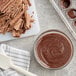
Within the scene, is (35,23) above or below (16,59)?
above

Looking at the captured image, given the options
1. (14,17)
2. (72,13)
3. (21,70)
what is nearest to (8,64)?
(21,70)

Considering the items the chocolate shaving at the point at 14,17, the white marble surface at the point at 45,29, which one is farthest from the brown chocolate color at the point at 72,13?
the chocolate shaving at the point at 14,17

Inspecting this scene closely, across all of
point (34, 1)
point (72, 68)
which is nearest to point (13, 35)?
point (34, 1)

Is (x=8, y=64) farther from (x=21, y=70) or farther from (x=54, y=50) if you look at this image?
(x=54, y=50)

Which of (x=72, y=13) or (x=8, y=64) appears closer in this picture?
(x=8, y=64)

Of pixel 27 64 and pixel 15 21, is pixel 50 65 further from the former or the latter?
pixel 15 21

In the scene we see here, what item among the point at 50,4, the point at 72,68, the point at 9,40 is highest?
the point at 50,4

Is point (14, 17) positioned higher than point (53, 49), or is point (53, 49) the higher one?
point (14, 17)

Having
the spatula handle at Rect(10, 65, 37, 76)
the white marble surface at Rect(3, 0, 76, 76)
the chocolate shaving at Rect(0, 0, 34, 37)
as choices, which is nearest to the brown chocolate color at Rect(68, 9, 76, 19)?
the white marble surface at Rect(3, 0, 76, 76)
